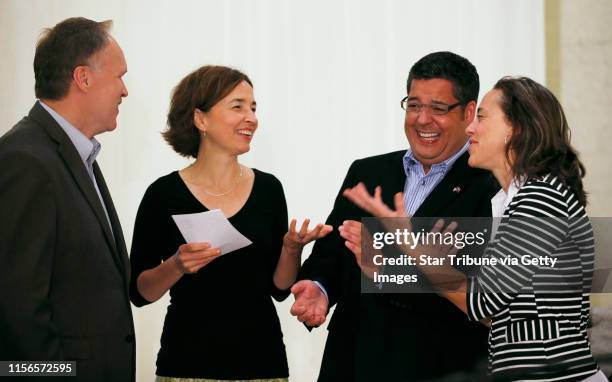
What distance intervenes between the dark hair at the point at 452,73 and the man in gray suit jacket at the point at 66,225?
3.45ft

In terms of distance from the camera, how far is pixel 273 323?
2.67 metres

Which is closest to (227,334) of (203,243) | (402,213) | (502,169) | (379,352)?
(203,243)

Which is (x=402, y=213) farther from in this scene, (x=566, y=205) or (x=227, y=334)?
(x=227, y=334)

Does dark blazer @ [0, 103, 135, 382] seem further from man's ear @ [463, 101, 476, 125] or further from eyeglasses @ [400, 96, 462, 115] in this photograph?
man's ear @ [463, 101, 476, 125]

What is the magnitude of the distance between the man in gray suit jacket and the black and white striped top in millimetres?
1073

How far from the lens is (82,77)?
90.4 inches

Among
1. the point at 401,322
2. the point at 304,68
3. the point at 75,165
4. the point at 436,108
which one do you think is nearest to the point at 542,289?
the point at 401,322

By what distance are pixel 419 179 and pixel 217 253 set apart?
0.76 meters

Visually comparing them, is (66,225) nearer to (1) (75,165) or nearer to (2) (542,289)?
(1) (75,165)

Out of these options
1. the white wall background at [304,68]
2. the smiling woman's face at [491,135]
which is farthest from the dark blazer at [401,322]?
the white wall background at [304,68]

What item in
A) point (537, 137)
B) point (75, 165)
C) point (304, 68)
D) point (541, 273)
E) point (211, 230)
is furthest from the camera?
point (304, 68)

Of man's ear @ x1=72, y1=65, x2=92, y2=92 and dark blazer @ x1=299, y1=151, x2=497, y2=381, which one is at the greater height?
man's ear @ x1=72, y1=65, x2=92, y2=92

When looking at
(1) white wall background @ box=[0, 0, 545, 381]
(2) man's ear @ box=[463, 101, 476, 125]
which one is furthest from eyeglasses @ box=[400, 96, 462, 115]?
(1) white wall background @ box=[0, 0, 545, 381]

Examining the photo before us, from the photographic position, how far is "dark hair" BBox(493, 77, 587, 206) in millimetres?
1944
